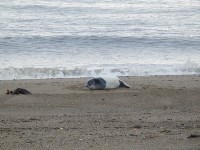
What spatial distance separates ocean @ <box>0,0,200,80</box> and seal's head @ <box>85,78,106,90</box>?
2.58 metres

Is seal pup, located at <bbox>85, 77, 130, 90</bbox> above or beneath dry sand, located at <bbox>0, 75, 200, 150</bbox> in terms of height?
above

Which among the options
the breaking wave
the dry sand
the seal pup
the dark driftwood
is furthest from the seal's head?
the breaking wave

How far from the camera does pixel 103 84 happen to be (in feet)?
37.8

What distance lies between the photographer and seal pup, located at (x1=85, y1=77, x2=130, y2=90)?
1142 centimetres

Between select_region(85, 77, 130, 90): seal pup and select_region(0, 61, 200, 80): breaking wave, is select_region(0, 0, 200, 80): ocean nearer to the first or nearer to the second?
select_region(0, 61, 200, 80): breaking wave

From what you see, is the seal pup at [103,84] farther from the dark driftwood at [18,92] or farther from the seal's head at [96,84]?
the dark driftwood at [18,92]

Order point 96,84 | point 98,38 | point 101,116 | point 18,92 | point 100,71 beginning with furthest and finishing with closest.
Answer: point 98,38, point 100,71, point 96,84, point 18,92, point 101,116

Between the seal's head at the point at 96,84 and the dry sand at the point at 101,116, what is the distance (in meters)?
0.17

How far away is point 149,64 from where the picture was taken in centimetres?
1585

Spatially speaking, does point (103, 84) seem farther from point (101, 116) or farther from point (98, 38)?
point (98, 38)

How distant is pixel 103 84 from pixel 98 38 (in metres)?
10.3

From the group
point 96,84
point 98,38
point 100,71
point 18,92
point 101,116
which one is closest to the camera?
point 101,116

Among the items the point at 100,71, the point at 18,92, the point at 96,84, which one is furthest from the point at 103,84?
the point at 100,71

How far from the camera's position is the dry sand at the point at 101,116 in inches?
261
